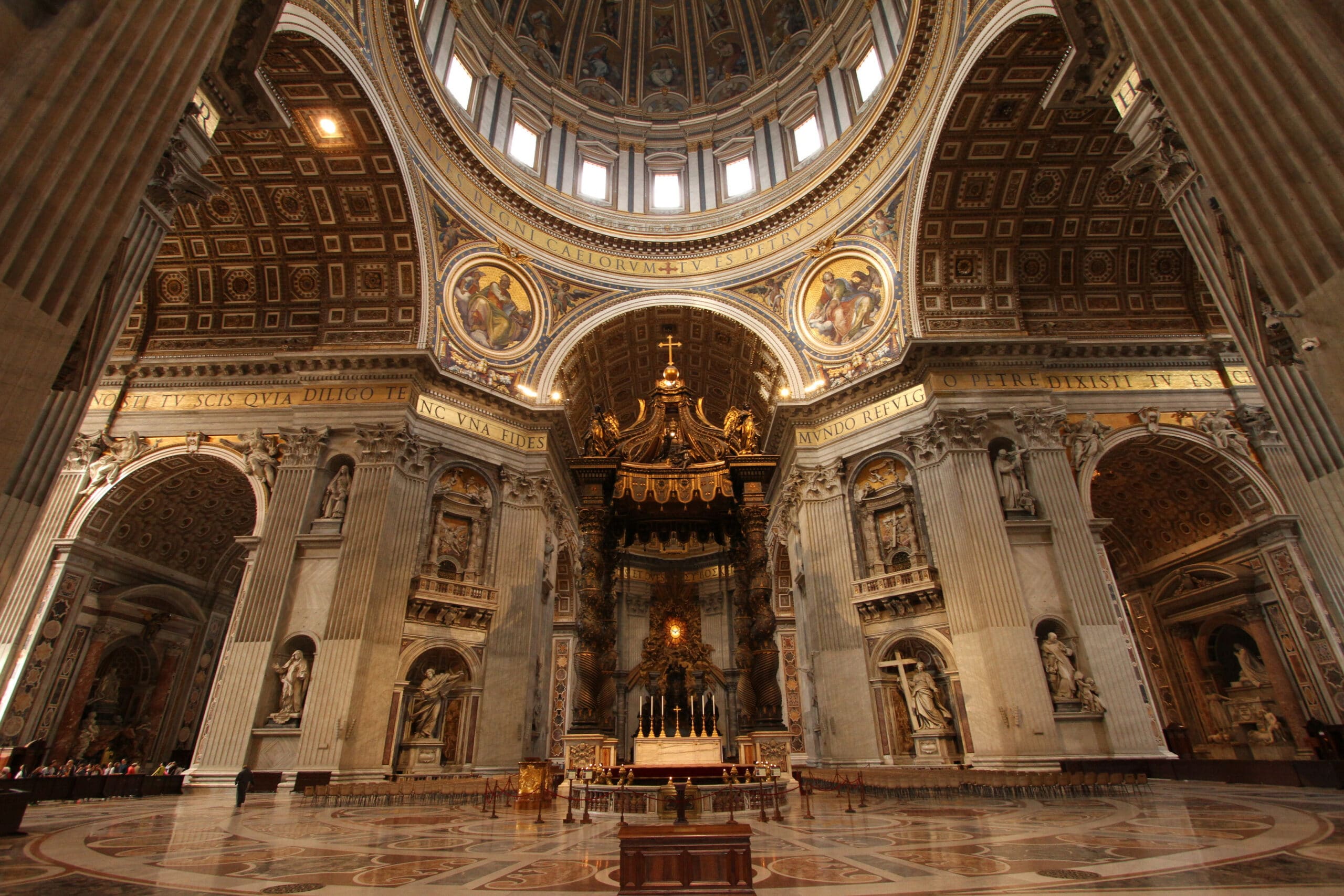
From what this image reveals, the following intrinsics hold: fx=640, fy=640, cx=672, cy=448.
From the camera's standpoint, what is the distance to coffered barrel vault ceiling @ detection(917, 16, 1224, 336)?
581 inches

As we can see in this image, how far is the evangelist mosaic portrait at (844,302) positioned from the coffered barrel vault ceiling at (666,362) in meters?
1.66

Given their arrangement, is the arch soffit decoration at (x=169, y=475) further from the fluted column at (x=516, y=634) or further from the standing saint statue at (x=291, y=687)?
the fluted column at (x=516, y=634)

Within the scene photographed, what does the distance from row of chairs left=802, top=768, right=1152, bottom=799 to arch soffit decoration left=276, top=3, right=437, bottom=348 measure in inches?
A: 539

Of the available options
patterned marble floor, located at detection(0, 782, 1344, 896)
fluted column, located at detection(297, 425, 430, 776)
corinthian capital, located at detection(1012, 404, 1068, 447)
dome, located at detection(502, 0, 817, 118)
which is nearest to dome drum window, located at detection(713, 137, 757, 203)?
dome, located at detection(502, 0, 817, 118)

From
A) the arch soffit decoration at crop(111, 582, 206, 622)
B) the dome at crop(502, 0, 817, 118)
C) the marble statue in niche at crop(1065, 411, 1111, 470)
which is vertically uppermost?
the dome at crop(502, 0, 817, 118)

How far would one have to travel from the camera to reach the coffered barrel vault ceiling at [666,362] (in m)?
20.2

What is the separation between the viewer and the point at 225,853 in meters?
4.88

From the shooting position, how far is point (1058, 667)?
12.5 meters

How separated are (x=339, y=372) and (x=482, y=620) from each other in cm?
687

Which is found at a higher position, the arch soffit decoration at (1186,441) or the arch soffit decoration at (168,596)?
the arch soffit decoration at (1186,441)

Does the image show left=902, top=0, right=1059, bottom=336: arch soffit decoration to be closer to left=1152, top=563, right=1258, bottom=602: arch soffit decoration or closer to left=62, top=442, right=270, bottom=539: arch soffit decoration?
left=1152, top=563, right=1258, bottom=602: arch soffit decoration

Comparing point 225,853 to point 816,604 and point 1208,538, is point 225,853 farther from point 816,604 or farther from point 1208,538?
point 1208,538

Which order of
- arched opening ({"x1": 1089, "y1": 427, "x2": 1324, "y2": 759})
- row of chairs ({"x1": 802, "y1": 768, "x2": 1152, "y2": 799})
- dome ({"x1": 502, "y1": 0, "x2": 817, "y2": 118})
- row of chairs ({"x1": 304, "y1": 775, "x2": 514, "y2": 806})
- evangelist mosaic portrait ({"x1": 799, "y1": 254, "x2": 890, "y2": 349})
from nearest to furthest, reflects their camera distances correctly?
row of chairs ({"x1": 802, "y1": 768, "x2": 1152, "y2": 799}), row of chairs ({"x1": 304, "y1": 775, "x2": 514, "y2": 806}), arched opening ({"x1": 1089, "y1": 427, "x2": 1324, "y2": 759}), evangelist mosaic portrait ({"x1": 799, "y1": 254, "x2": 890, "y2": 349}), dome ({"x1": 502, "y1": 0, "x2": 817, "y2": 118})

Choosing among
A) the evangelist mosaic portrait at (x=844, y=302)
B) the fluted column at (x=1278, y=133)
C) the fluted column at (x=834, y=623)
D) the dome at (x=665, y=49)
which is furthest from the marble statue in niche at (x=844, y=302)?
the fluted column at (x=1278, y=133)
